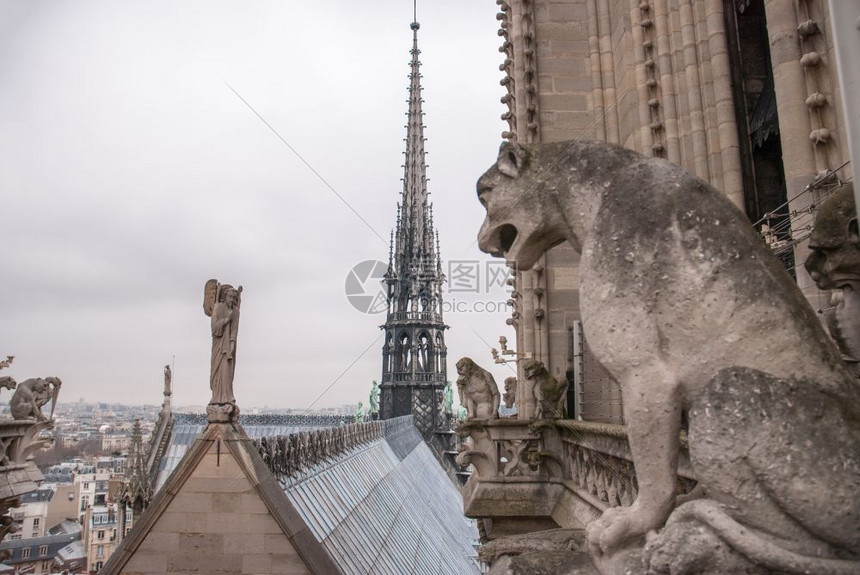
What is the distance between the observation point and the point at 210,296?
10.6 metres

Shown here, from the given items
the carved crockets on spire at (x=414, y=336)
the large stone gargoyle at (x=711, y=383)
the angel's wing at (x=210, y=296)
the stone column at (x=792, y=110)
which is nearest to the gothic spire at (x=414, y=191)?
the carved crockets on spire at (x=414, y=336)

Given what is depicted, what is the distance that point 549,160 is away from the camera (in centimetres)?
240

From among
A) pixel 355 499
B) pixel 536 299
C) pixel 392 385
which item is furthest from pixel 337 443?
pixel 392 385

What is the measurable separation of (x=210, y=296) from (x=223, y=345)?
78 cm

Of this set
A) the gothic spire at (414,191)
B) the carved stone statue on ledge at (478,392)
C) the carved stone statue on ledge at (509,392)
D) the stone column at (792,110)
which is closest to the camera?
the stone column at (792,110)

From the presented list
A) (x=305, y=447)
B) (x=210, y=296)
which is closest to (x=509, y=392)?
(x=210, y=296)

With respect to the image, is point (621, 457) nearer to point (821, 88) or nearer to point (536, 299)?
point (821, 88)

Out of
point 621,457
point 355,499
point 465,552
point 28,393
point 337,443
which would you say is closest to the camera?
point 621,457

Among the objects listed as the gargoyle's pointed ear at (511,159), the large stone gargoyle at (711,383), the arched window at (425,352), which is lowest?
the large stone gargoyle at (711,383)

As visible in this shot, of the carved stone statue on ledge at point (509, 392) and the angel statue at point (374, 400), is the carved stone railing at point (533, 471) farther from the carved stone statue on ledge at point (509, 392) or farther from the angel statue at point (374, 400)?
the angel statue at point (374, 400)

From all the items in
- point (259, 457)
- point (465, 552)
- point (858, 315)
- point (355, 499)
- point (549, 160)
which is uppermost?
point (549, 160)

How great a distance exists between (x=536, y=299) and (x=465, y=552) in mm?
13775

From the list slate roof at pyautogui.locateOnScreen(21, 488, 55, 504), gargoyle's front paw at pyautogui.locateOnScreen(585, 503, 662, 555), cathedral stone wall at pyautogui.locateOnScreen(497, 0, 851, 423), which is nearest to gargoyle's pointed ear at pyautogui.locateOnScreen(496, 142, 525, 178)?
gargoyle's front paw at pyautogui.locateOnScreen(585, 503, 662, 555)

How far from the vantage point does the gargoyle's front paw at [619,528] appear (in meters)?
1.96
